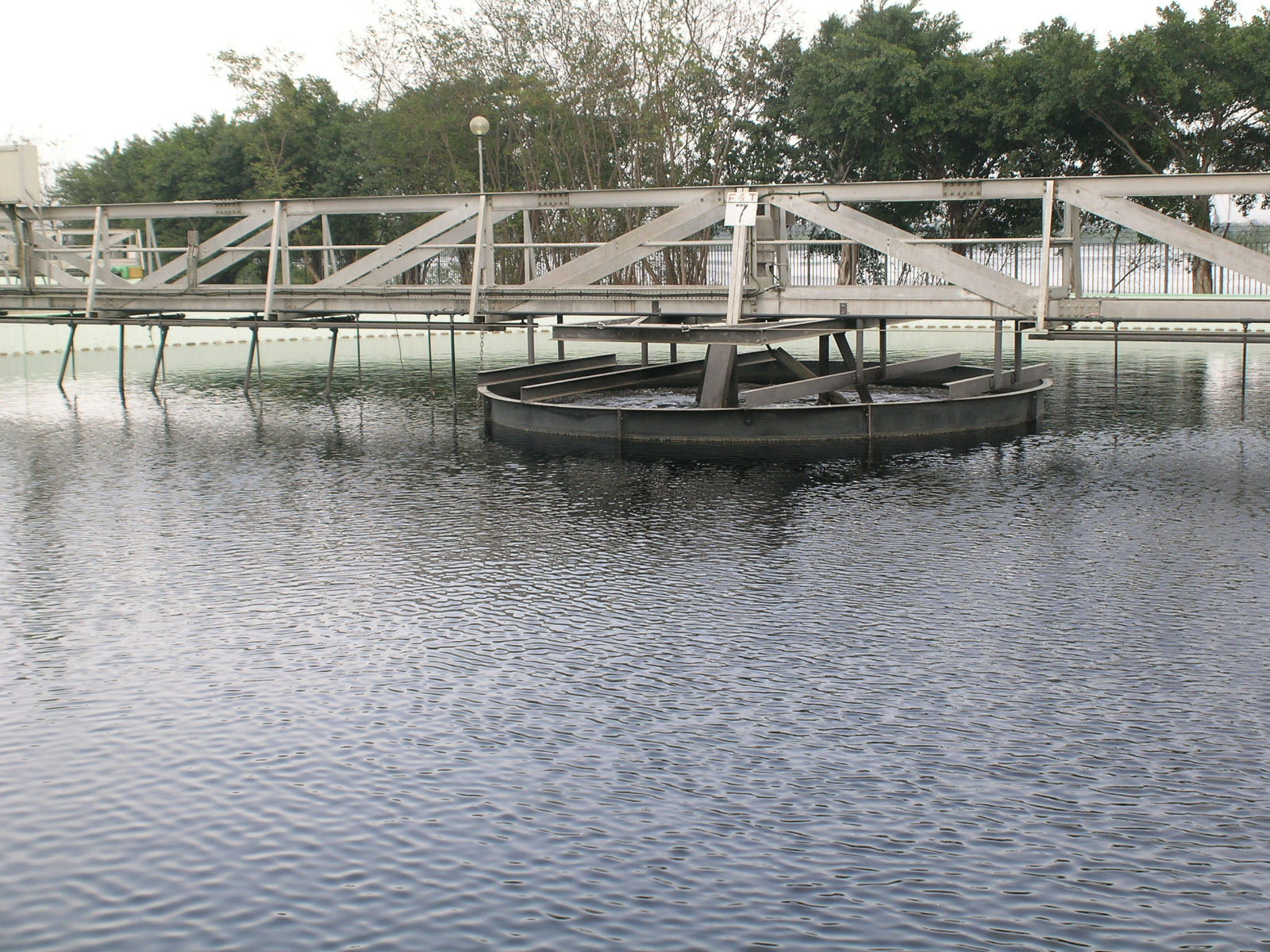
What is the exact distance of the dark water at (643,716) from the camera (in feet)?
13.7

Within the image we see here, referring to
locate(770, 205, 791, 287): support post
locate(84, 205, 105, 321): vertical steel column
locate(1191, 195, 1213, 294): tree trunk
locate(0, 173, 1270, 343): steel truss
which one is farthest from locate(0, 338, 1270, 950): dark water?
locate(1191, 195, 1213, 294): tree trunk

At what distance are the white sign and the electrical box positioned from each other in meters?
10.5

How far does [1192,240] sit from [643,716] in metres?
8.62

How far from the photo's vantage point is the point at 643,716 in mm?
5715

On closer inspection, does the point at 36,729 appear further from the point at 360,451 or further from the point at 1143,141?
the point at 1143,141

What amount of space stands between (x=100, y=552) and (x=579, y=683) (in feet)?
15.0

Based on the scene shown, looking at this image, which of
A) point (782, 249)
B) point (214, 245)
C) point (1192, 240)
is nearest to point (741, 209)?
point (782, 249)

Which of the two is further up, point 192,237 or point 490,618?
point 192,237

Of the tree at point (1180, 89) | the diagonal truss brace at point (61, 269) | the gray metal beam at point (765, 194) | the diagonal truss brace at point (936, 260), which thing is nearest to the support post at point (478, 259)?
the gray metal beam at point (765, 194)

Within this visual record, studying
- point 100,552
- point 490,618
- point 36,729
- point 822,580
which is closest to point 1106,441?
point 822,580

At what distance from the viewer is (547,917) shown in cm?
410

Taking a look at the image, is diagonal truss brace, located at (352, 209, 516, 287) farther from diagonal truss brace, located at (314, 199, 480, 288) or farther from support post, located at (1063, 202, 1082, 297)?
support post, located at (1063, 202, 1082, 297)

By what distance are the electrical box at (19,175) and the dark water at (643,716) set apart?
9608mm

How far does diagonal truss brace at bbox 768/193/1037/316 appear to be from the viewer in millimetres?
13508
